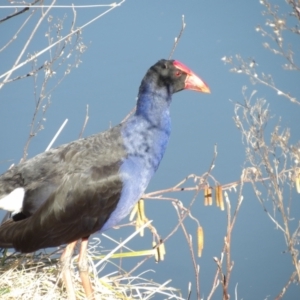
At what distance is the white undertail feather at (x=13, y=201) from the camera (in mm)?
1351

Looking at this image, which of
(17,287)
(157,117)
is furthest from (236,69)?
(17,287)

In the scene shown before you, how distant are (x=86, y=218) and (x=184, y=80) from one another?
453 mm

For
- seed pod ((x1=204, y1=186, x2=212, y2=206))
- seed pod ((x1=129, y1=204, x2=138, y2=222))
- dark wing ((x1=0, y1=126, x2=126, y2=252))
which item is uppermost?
dark wing ((x1=0, y1=126, x2=126, y2=252))

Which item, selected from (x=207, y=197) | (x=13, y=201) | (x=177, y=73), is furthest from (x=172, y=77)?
(x=13, y=201)

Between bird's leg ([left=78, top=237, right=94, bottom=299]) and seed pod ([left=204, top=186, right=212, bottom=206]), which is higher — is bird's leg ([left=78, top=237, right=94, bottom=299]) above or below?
below

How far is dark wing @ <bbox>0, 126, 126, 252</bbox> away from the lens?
4.30ft

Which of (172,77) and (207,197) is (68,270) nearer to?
(207,197)

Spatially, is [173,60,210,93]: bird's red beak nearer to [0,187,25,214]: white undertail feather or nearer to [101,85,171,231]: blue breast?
[101,85,171,231]: blue breast

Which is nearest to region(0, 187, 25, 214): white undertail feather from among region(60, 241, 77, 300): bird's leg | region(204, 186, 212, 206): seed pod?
region(60, 241, 77, 300): bird's leg

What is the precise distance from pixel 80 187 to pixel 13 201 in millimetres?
165

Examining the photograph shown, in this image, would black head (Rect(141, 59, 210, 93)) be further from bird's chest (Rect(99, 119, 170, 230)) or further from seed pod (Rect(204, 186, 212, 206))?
seed pod (Rect(204, 186, 212, 206))

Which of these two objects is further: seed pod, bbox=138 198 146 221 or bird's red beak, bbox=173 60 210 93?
bird's red beak, bbox=173 60 210 93

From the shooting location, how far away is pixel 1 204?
1.36 metres

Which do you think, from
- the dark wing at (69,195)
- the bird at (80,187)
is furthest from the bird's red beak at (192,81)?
the dark wing at (69,195)
